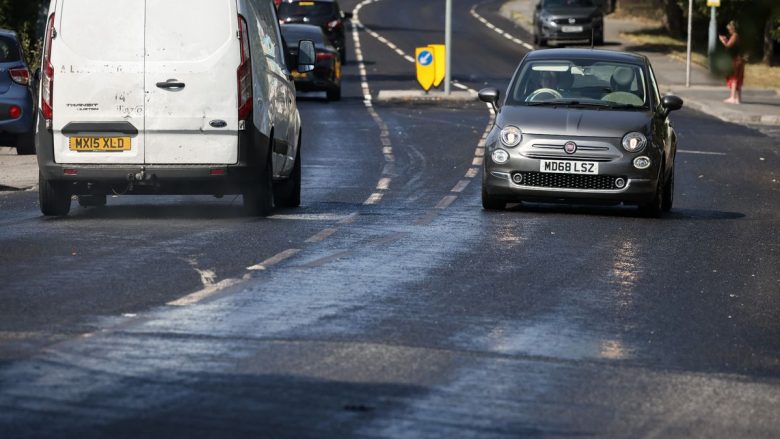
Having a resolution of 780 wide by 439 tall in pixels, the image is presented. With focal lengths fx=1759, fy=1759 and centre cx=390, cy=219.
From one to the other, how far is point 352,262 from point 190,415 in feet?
18.2

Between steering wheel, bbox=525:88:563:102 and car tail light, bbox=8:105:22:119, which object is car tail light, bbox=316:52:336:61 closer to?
car tail light, bbox=8:105:22:119

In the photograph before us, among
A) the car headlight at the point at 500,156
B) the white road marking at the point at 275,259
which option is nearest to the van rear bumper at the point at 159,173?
the white road marking at the point at 275,259

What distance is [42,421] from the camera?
21.3ft

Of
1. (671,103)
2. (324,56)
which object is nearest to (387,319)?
(671,103)

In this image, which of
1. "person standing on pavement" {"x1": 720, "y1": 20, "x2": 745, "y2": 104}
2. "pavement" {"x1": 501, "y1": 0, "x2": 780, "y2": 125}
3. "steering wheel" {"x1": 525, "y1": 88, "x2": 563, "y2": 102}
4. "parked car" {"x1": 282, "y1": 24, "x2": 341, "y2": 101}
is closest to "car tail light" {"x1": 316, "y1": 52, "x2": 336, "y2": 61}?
"parked car" {"x1": 282, "y1": 24, "x2": 341, "y2": 101}

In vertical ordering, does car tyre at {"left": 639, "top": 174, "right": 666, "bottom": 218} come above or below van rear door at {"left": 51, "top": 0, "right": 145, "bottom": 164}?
below

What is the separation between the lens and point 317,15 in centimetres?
5191

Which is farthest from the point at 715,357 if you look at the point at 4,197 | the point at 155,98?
the point at 4,197

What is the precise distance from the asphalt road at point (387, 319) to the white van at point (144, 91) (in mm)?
530

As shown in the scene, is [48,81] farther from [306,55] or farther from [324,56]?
[324,56]

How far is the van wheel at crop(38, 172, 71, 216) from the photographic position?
1517 centimetres

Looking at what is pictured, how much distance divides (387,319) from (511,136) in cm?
734

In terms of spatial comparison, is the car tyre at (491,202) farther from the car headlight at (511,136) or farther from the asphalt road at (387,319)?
the car headlight at (511,136)

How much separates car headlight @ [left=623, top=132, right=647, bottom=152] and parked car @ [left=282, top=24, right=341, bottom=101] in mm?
20763
